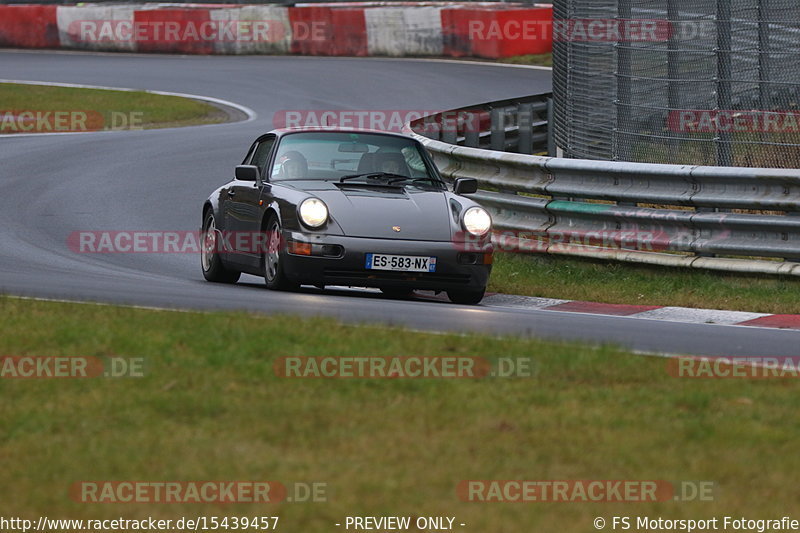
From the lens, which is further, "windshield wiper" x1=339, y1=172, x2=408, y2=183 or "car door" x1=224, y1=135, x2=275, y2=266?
"car door" x1=224, y1=135, x2=275, y2=266

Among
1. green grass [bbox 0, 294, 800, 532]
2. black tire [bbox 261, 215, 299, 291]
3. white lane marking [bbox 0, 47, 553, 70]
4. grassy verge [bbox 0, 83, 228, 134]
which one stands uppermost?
green grass [bbox 0, 294, 800, 532]

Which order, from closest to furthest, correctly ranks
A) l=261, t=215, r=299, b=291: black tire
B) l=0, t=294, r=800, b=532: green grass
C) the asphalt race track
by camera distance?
l=0, t=294, r=800, b=532: green grass < the asphalt race track < l=261, t=215, r=299, b=291: black tire

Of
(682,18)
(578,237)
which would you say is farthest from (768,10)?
A: (578,237)

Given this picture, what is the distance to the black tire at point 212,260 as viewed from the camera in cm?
1182

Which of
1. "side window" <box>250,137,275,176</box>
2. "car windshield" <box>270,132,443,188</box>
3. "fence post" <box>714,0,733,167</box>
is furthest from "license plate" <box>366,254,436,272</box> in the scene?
"fence post" <box>714,0,733,167</box>

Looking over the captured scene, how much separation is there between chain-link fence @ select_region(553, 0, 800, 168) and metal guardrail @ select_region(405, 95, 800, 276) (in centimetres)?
91

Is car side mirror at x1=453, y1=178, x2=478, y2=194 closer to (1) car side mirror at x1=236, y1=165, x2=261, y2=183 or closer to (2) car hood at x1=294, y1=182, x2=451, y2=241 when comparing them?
(2) car hood at x1=294, y1=182, x2=451, y2=241

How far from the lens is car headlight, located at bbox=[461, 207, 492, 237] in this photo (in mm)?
10398

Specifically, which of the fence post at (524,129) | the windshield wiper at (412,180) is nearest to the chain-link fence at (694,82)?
the windshield wiper at (412,180)

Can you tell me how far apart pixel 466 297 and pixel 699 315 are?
1.68 m

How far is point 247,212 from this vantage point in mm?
11242

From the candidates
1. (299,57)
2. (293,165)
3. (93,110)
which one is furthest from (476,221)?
(299,57)

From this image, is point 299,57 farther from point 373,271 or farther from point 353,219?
point 373,271

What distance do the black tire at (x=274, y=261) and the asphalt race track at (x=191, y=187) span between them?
0.41ft
